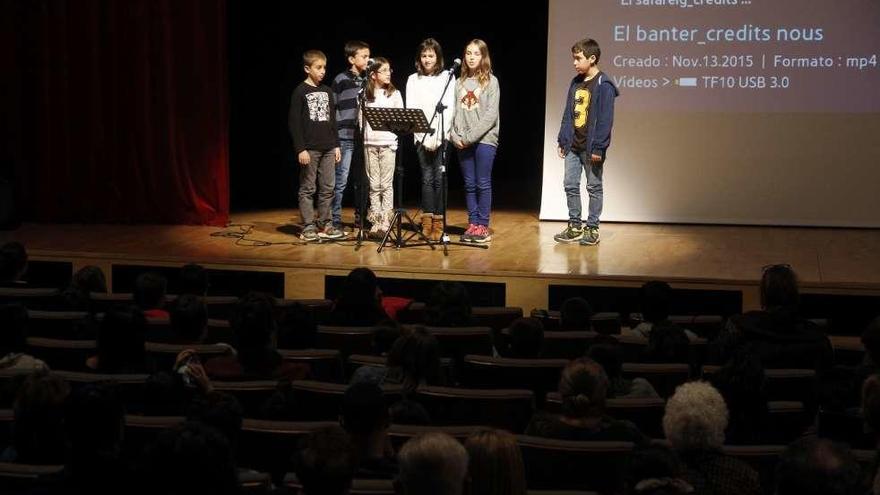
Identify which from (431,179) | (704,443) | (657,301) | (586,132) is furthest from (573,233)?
(704,443)

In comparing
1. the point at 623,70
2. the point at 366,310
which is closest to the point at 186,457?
the point at 366,310

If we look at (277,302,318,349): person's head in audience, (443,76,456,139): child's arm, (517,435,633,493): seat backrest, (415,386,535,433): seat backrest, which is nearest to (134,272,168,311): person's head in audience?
(277,302,318,349): person's head in audience

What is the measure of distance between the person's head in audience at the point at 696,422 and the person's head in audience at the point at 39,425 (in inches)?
64.0

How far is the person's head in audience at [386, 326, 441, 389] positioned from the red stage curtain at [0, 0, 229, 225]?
6.00 meters

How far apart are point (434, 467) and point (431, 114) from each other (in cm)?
589

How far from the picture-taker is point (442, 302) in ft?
17.8

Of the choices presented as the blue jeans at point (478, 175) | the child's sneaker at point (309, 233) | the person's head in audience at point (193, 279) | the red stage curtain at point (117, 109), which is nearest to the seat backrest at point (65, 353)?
the person's head in audience at point (193, 279)

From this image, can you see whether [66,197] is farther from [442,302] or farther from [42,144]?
[442,302]

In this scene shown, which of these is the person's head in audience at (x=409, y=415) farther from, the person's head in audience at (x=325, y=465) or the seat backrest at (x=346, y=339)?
the seat backrest at (x=346, y=339)

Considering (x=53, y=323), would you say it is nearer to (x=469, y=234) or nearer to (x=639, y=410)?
(x=639, y=410)

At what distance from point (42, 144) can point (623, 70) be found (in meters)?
5.01

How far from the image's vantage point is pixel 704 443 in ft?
10.2

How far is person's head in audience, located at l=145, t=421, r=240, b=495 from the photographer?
2.55 meters

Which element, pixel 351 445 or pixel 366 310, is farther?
pixel 366 310
